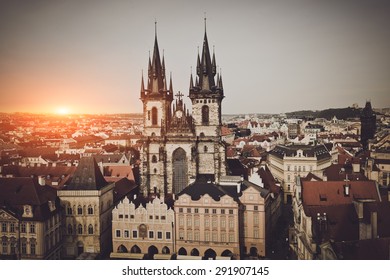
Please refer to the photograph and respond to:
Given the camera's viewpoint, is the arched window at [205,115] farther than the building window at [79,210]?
Yes

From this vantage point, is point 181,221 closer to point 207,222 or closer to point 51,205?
point 207,222

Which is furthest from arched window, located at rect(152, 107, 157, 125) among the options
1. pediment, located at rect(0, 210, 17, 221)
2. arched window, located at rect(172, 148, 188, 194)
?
pediment, located at rect(0, 210, 17, 221)

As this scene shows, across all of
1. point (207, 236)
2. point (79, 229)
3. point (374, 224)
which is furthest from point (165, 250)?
point (374, 224)

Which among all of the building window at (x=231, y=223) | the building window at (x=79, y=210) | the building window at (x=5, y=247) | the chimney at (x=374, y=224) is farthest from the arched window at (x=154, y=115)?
the chimney at (x=374, y=224)

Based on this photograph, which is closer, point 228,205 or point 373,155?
point 228,205

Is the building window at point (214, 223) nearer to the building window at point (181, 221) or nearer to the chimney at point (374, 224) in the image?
the building window at point (181, 221)

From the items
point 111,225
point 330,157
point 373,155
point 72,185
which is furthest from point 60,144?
point 330,157
